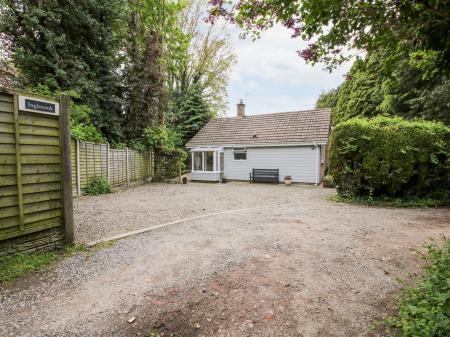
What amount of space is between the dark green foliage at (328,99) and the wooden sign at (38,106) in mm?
31136

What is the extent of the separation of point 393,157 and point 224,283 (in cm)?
803

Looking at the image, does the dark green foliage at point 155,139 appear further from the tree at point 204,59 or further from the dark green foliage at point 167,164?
the tree at point 204,59

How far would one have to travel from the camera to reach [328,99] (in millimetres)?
33000

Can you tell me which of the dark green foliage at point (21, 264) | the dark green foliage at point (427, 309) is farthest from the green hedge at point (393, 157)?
the dark green foliage at point (21, 264)

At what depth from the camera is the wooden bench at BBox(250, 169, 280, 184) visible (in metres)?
16.9

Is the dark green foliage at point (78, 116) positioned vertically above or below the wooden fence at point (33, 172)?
above

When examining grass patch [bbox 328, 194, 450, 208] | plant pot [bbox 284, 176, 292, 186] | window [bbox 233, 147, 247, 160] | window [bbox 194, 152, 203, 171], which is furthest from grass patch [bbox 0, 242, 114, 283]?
window [bbox 194, 152, 203, 171]

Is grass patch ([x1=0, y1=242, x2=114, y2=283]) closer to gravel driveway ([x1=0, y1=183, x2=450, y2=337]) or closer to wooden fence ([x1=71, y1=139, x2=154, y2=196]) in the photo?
gravel driveway ([x1=0, y1=183, x2=450, y2=337])

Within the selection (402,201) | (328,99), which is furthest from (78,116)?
(328,99)

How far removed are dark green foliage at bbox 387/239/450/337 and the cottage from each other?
13304 mm

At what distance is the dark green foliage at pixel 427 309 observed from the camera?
2.09 meters

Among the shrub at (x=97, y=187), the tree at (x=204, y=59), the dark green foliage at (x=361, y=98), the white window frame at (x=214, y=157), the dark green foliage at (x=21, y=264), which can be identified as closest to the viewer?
the dark green foliage at (x=21, y=264)

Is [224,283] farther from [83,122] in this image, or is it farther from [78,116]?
[83,122]

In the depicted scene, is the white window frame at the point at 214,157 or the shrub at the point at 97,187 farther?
the white window frame at the point at 214,157
